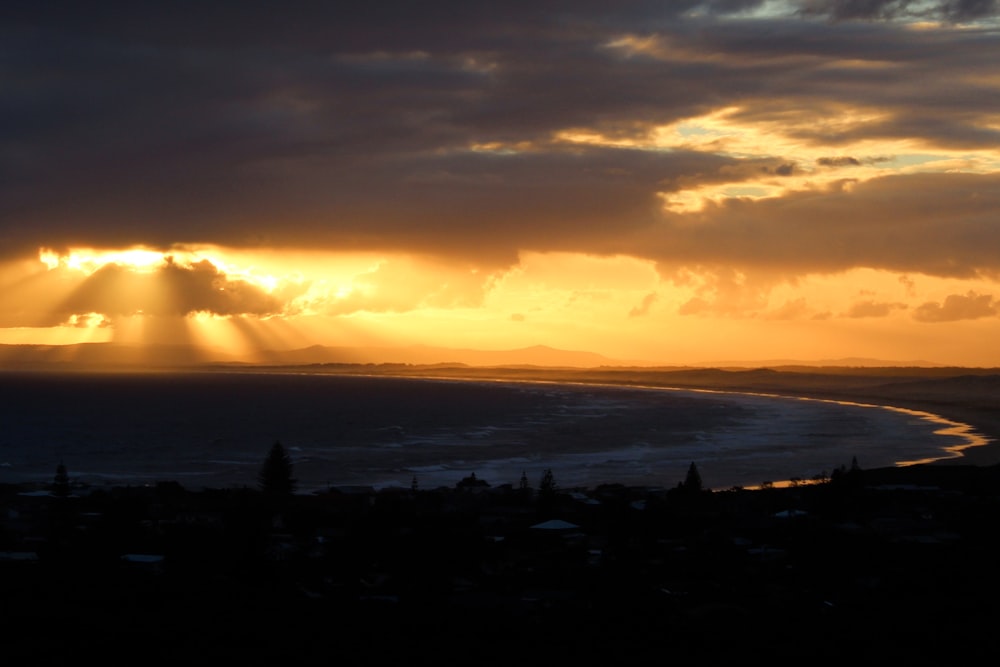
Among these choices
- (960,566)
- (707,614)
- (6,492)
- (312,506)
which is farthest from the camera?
(6,492)

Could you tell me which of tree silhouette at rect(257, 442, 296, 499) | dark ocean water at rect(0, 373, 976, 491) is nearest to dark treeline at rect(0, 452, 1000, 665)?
tree silhouette at rect(257, 442, 296, 499)

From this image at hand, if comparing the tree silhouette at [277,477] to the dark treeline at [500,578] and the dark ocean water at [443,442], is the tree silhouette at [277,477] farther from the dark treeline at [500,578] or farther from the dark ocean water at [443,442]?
the dark ocean water at [443,442]

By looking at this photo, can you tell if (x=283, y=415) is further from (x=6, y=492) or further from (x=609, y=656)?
(x=609, y=656)

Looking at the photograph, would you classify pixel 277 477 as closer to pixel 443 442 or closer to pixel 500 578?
pixel 500 578

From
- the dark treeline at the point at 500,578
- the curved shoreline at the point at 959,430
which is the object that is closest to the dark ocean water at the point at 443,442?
the curved shoreline at the point at 959,430

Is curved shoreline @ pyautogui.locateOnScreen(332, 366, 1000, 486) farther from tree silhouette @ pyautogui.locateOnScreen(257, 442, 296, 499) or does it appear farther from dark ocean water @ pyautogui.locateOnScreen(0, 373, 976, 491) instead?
tree silhouette @ pyautogui.locateOnScreen(257, 442, 296, 499)

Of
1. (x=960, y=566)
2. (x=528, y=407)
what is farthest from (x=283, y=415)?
(x=960, y=566)

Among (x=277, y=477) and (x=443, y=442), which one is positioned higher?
(x=277, y=477)

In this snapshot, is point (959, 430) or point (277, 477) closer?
point (277, 477)

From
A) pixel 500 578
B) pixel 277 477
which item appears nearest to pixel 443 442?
pixel 277 477
